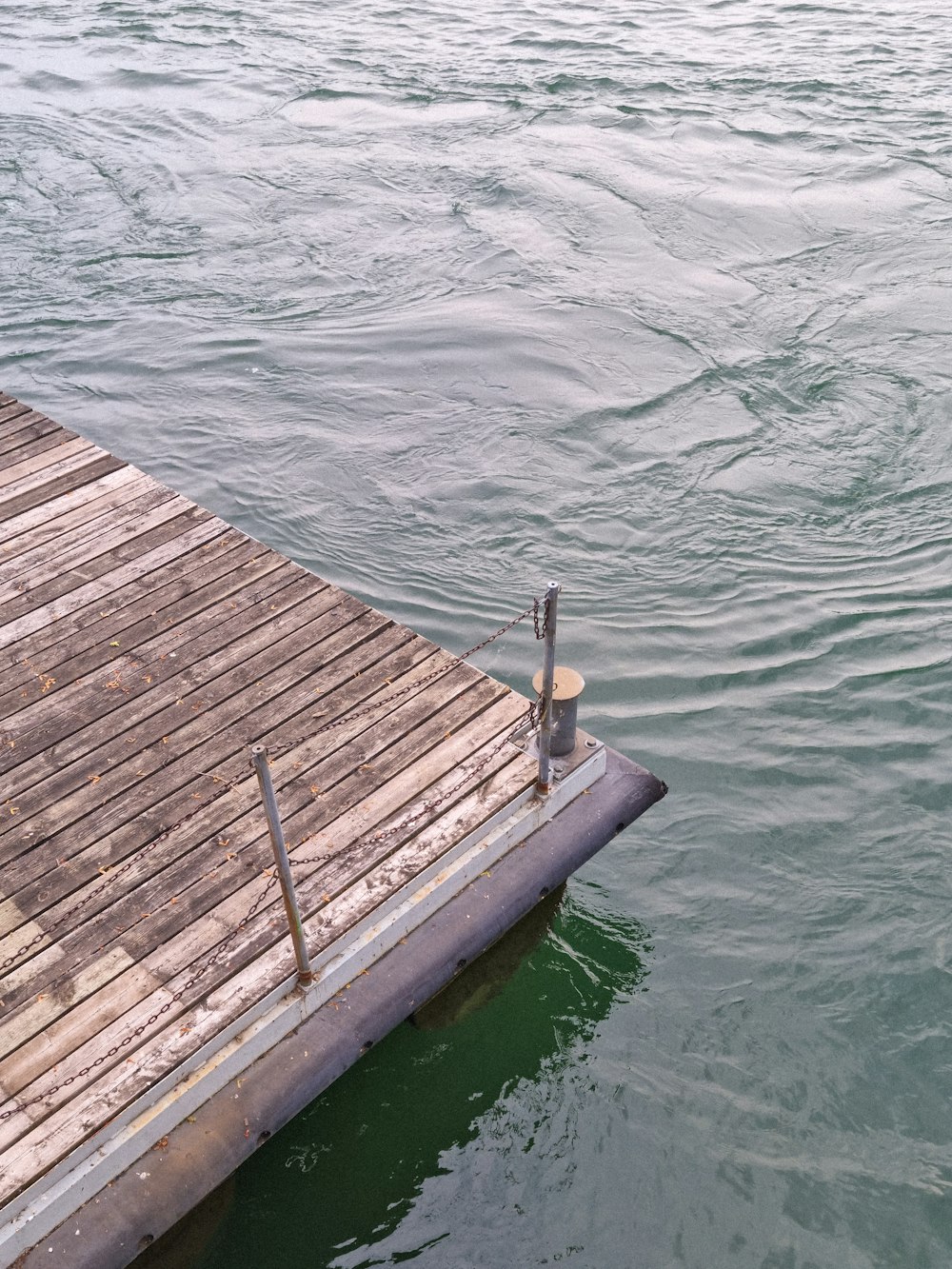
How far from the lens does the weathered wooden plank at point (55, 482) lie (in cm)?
930

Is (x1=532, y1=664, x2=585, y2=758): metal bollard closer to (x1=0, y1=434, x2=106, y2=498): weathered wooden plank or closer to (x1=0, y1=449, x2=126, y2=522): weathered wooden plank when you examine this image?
(x1=0, y1=449, x2=126, y2=522): weathered wooden plank

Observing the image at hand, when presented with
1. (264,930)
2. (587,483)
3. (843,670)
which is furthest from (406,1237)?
(587,483)

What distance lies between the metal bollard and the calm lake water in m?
1.58

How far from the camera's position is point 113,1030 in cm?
558

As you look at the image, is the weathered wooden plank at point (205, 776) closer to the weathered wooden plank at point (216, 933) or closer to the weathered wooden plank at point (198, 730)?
the weathered wooden plank at point (198, 730)

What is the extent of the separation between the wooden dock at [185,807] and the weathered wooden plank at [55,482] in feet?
0.83

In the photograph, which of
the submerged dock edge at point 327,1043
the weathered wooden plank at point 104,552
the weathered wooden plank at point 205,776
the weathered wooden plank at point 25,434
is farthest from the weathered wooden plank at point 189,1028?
the weathered wooden plank at point 25,434

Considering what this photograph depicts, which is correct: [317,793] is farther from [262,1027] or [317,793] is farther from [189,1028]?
[189,1028]

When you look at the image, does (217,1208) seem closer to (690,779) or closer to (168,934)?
(168,934)

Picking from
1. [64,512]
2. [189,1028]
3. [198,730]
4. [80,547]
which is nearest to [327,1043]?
[189,1028]

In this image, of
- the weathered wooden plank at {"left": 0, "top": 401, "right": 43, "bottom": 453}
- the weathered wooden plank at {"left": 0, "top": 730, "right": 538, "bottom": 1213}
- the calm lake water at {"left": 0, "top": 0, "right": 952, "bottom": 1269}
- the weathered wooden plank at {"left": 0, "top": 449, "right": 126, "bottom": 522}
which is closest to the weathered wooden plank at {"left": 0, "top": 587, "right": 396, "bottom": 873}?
the weathered wooden plank at {"left": 0, "top": 730, "right": 538, "bottom": 1213}

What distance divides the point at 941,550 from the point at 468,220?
8.87 meters

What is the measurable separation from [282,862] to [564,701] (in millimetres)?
2061

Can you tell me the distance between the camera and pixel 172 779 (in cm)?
688
